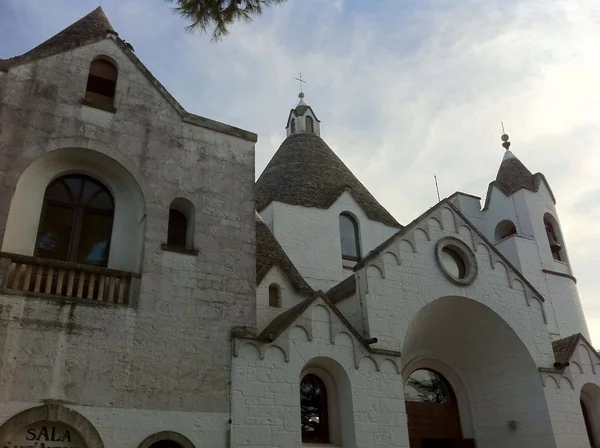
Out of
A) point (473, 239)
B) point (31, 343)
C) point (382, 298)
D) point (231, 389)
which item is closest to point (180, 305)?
point (231, 389)

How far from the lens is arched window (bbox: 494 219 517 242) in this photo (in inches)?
965

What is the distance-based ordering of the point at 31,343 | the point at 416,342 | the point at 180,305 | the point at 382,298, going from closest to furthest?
the point at 31,343, the point at 180,305, the point at 382,298, the point at 416,342

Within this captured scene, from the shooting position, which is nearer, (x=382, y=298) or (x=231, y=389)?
(x=231, y=389)

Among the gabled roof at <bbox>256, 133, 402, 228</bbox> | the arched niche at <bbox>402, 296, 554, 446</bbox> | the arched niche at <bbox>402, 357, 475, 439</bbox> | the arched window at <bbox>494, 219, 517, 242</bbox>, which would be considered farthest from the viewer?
the arched window at <bbox>494, 219, 517, 242</bbox>

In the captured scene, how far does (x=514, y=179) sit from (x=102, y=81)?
1931 cm

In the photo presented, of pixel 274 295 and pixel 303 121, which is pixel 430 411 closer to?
pixel 274 295

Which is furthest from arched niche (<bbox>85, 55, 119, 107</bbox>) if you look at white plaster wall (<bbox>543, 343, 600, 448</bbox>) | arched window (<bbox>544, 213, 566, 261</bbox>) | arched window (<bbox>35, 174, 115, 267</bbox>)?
arched window (<bbox>544, 213, 566, 261</bbox>)

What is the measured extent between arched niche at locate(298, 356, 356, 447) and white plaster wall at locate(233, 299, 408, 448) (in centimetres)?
2

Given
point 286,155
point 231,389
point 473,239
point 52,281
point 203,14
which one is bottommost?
point 231,389

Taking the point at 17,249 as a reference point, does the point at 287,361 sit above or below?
below

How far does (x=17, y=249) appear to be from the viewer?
980 cm

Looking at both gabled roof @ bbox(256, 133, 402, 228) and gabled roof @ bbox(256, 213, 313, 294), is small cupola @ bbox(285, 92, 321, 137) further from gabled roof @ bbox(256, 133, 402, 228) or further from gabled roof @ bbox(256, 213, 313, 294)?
gabled roof @ bbox(256, 213, 313, 294)

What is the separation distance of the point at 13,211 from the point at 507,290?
11.6 m

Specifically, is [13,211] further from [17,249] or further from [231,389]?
[231,389]
